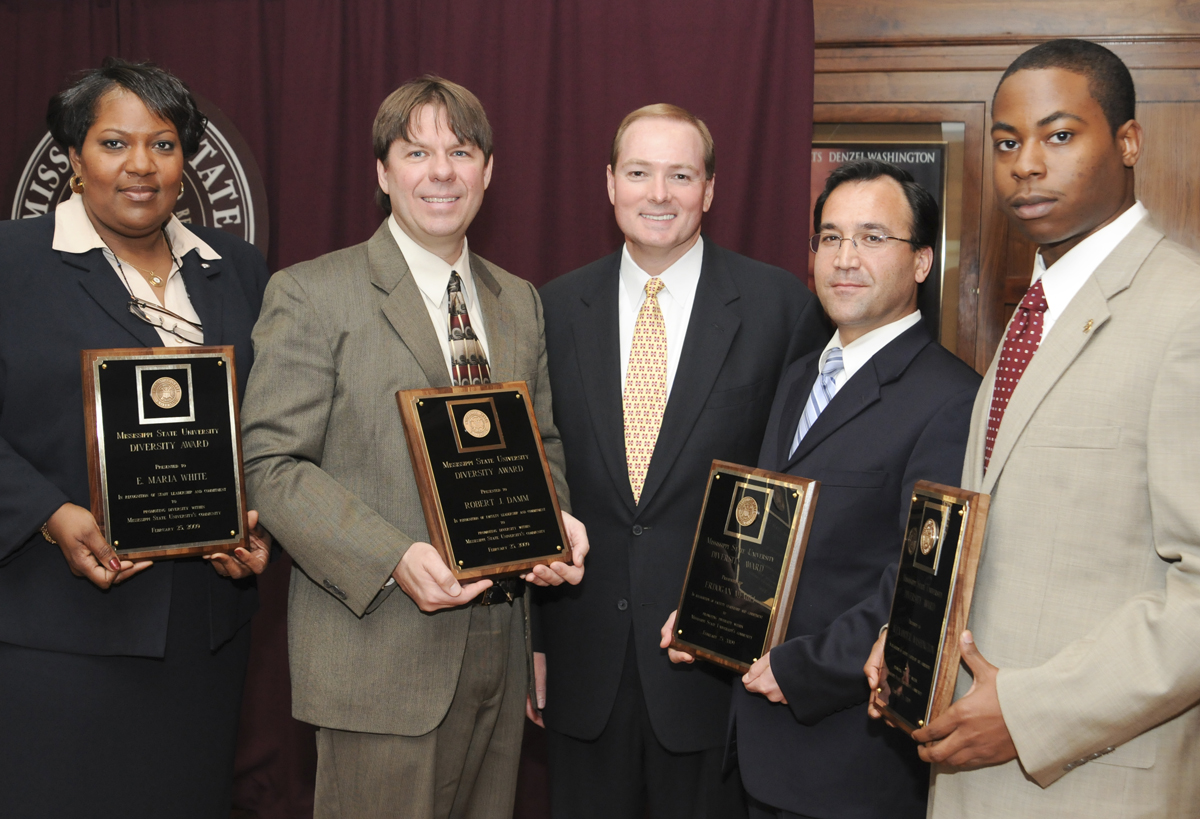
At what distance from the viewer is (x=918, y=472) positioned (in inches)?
67.5

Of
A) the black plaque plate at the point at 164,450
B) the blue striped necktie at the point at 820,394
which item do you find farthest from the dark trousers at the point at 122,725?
the blue striped necktie at the point at 820,394

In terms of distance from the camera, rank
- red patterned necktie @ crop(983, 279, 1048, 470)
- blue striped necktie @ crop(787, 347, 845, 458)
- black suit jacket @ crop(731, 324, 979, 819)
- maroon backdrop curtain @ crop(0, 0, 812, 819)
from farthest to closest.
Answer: maroon backdrop curtain @ crop(0, 0, 812, 819) < blue striped necktie @ crop(787, 347, 845, 458) < black suit jacket @ crop(731, 324, 979, 819) < red patterned necktie @ crop(983, 279, 1048, 470)

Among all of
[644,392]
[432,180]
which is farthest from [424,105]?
[644,392]

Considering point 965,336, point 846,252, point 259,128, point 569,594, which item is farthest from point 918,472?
point 259,128

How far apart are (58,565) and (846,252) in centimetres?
180

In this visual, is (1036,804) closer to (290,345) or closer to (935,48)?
(290,345)

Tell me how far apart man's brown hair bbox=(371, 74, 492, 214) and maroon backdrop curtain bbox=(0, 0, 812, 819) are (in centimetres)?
129

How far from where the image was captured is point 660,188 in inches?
87.5

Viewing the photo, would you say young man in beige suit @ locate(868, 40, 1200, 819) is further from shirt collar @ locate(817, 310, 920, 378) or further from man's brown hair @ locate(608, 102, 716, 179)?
man's brown hair @ locate(608, 102, 716, 179)

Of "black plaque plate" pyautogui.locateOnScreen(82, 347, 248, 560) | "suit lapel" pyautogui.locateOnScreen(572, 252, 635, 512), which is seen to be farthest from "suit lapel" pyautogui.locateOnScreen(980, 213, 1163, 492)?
"black plaque plate" pyautogui.locateOnScreen(82, 347, 248, 560)

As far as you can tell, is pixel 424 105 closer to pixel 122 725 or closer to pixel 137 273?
pixel 137 273

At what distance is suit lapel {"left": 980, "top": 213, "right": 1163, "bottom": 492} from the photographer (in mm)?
1368

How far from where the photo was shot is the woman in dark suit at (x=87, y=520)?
188 centimetres

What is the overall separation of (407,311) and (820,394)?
35.7 inches
